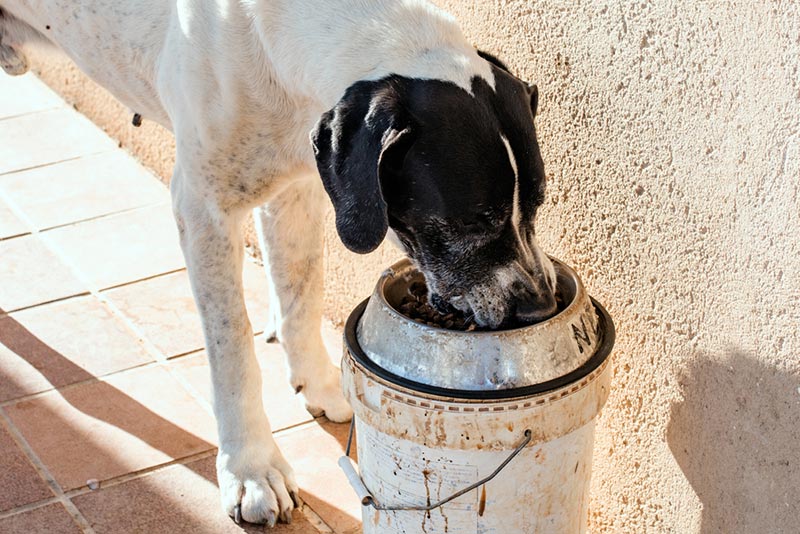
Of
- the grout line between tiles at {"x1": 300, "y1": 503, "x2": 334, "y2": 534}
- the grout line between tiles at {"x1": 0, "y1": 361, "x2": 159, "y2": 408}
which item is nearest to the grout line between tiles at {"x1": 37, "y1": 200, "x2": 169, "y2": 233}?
the grout line between tiles at {"x1": 0, "y1": 361, "x2": 159, "y2": 408}

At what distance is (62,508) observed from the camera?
2.68 metres

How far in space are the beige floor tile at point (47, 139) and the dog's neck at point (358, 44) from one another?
8.79 feet

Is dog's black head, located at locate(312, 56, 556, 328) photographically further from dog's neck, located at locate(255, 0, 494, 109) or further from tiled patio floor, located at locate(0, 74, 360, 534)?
tiled patio floor, located at locate(0, 74, 360, 534)

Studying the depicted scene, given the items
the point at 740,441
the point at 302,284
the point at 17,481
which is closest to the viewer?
the point at 740,441

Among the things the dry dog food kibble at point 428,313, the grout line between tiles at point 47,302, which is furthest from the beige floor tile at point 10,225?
→ the dry dog food kibble at point 428,313

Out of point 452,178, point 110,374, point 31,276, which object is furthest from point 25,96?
point 452,178

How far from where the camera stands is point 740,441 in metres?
2.09

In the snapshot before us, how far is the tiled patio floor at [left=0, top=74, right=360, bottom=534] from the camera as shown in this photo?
2.70 meters

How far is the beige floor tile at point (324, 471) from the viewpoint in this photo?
2.67 meters

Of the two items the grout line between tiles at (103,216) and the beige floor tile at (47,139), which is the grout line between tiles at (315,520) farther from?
the beige floor tile at (47,139)

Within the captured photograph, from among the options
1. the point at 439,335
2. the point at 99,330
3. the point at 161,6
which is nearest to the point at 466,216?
the point at 439,335

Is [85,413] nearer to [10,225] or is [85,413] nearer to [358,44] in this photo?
[10,225]

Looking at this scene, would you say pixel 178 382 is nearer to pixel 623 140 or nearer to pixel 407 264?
pixel 407 264

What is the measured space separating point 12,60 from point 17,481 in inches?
50.8
